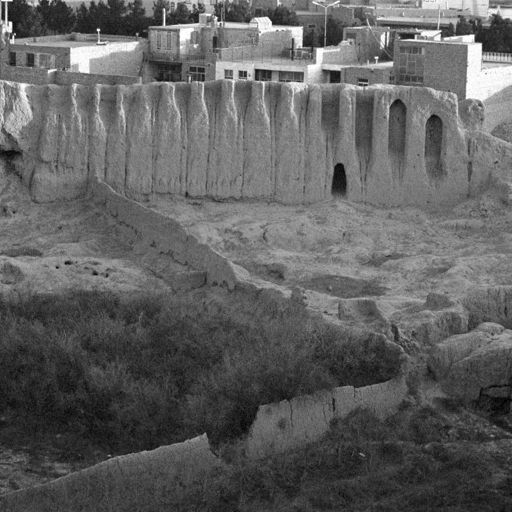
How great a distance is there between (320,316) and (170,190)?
6.78 metres

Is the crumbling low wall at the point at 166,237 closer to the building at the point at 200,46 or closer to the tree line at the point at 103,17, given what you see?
the building at the point at 200,46

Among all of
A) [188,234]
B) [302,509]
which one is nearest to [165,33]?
[188,234]

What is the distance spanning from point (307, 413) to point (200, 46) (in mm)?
25420

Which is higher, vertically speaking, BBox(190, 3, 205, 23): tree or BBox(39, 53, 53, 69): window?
BBox(39, 53, 53, 69): window

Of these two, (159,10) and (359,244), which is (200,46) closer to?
(159,10)

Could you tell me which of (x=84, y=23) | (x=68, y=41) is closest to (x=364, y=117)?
(x=68, y=41)

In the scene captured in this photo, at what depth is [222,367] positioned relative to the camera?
21.7m

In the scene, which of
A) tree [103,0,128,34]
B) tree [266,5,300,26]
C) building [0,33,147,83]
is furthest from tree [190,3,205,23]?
building [0,33,147,83]

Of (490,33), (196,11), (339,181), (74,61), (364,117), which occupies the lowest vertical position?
(339,181)

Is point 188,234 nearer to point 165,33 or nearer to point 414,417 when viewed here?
point 414,417

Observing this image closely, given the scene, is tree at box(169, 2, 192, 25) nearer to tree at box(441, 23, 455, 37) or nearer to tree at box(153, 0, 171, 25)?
tree at box(153, 0, 171, 25)

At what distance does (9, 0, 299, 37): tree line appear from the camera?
180ft

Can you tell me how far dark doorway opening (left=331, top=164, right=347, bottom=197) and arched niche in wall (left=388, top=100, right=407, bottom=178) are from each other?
81cm

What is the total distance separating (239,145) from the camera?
97.0 feet
